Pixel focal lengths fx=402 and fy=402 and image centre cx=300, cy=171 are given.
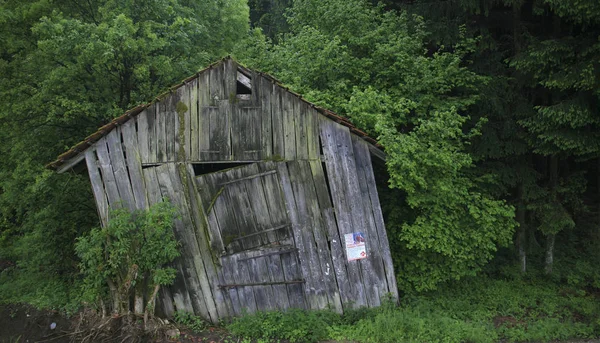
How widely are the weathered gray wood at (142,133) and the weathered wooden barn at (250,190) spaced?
0.05ft

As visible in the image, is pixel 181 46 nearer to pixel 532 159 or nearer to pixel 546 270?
pixel 532 159

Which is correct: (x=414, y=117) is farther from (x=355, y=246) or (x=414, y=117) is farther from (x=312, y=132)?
(x=355, y=246)

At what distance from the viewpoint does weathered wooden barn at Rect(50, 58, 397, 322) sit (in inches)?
275

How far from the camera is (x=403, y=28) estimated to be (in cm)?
991

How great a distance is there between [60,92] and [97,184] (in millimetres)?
4274

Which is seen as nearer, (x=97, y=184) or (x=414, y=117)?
(x=97, y=184)

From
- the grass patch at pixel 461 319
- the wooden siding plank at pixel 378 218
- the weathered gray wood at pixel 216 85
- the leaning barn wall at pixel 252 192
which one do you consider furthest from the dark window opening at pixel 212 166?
the grass patch at pixel 461 319

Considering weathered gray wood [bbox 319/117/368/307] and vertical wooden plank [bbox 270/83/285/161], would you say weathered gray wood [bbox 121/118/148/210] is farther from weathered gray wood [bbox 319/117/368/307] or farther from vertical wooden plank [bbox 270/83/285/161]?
weathered gray wood [bbox 319/117/368/307]

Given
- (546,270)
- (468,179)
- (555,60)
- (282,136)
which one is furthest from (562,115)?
(282,136)

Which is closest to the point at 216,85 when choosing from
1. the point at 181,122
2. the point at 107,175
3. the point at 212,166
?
the point at 181,122

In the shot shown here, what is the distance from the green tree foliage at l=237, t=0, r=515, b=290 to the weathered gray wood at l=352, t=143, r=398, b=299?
42 centimetres

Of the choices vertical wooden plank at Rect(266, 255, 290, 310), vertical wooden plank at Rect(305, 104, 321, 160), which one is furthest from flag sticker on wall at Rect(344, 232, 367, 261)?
vertical wooden plank at Rect(305, 104, 321, 160)

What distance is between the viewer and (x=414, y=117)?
8648 mm

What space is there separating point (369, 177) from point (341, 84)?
95.8 inches
